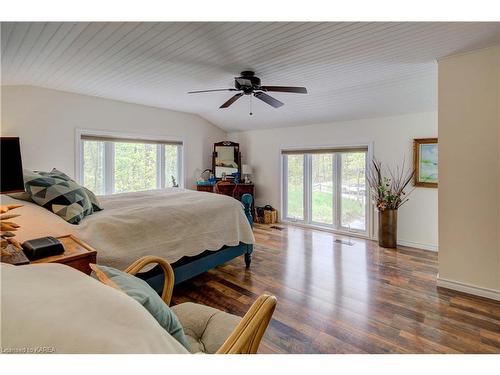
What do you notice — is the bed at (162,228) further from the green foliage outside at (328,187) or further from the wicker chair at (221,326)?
the green foliage outside at (328,187)

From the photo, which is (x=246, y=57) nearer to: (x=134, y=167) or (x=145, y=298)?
(x=145, y=298)

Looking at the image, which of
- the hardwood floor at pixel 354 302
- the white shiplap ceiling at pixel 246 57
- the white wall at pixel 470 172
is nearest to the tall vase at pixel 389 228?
the hardwood floor at pixel 354 302

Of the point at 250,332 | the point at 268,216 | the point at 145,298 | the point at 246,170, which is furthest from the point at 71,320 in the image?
the point at 246,170

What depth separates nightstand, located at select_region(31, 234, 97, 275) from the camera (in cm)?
125

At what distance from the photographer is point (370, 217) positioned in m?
4.22

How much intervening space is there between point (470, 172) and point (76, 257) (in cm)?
315

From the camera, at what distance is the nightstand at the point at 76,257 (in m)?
1.25

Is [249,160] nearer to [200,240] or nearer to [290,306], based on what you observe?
[200,240]

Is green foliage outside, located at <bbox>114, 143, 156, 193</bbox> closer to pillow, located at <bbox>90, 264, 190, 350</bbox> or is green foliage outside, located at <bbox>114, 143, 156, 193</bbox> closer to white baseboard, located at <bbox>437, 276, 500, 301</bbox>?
pillow, located at <bbox>90, 264, 190, 350</bbox>

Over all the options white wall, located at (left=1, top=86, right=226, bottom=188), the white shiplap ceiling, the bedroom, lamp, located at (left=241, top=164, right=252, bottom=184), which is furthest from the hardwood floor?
white wall, located at (left=1, top=86, right=226, bottom=188)

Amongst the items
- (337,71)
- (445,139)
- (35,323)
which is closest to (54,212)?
(35,323)

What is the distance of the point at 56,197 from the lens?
6.07ft

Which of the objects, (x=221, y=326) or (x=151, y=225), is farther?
(x=151, y=225)

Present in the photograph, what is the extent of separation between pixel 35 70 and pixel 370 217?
4998 mm
